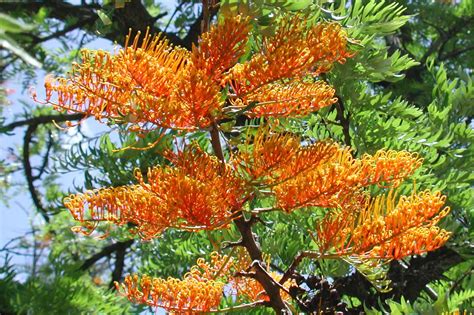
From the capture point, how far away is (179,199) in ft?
2.17

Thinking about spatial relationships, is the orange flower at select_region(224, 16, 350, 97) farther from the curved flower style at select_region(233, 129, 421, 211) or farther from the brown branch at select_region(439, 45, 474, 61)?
the brown branch at select_region(439, 45, 474, 61)

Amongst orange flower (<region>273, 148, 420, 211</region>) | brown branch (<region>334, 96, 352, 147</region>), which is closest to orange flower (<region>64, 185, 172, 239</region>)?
orange flower (<region>273, 148, 420, 211</region>)

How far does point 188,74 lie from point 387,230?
209 millimetres

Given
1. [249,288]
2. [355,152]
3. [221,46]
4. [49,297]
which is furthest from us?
[49,297]

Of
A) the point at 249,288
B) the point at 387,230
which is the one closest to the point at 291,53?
the point at 387,230

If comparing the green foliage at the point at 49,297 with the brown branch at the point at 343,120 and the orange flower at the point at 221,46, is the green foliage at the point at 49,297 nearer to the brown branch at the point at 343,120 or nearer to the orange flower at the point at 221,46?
the brown branch at the point at 343,120

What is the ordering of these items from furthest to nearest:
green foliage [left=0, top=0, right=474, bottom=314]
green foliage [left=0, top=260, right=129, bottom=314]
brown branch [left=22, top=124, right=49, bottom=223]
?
brown branch [left=22, top=124, right=49, bottom=223]
green foliage [left=0, top=260, right=129, bottom=314]
green foliage [left=0, top=0, right=474, bottom=314]

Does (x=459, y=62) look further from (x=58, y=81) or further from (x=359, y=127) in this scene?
(x=58, y=81)

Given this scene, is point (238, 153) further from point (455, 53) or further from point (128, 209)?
point (455, 53)

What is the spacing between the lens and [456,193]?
109 centimetres

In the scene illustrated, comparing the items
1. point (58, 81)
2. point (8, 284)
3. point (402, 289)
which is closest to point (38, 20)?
point (8, 284)

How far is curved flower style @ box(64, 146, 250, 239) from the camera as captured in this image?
2.17 ft

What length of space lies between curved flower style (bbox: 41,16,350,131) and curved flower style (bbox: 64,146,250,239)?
4 centimetres

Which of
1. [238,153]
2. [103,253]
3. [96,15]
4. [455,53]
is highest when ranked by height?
[96,15]
